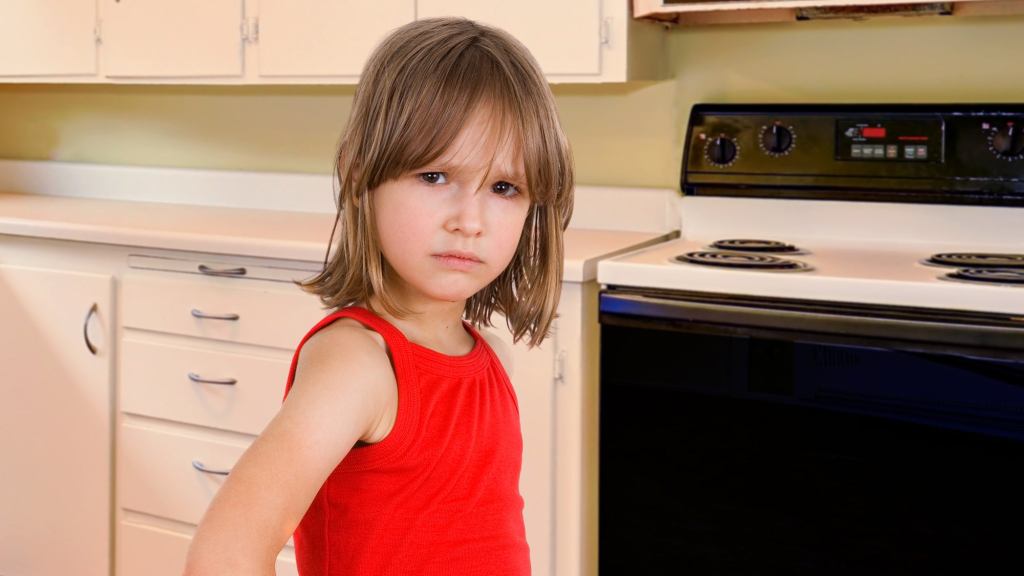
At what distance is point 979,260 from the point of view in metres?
1.88

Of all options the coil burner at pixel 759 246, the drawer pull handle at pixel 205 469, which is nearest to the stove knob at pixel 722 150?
the coil burner at pixel 759 246

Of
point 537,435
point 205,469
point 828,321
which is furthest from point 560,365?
point 205,469

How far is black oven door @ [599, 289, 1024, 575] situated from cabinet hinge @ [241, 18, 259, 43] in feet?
3.68

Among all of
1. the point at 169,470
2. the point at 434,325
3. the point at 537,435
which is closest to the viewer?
the point at 434,325

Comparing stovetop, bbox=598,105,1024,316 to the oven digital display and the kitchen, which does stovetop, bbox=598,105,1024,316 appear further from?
the kitchen

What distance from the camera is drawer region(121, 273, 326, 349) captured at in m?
2.19

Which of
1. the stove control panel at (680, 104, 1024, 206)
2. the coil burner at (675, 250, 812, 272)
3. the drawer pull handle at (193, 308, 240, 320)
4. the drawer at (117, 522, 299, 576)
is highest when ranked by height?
the stove control panel at (680, 104, 1024, 206)

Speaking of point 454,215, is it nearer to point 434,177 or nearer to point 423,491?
point 434,177

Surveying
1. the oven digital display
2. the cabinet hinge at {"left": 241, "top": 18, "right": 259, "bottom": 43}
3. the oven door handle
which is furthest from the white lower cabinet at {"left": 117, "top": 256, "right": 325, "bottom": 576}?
the oven digital display

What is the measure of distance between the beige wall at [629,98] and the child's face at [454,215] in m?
1.64

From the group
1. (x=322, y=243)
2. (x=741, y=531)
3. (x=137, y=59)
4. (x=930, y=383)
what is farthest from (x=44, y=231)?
(x=930, y=383)

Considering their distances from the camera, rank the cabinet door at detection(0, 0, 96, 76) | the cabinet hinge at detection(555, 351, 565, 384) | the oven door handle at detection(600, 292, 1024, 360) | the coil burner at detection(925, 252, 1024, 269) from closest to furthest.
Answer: the oven door handle at detection(600, 292, 1024, 360) → the coil burner at detection(925, 252, 1024, 269) → the cabinet hinge at detection(555, 351, 565, 384) → the cabinet door at detection(0, 0, 96, 76)

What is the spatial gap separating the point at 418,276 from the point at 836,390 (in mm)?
1108

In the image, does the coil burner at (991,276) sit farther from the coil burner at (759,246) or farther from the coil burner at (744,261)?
the coil burner at (759,246)
